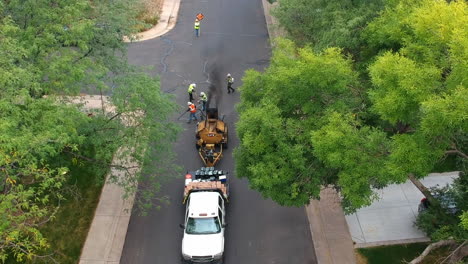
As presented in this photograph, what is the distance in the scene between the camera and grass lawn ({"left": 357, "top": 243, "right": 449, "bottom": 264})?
50.2 feet

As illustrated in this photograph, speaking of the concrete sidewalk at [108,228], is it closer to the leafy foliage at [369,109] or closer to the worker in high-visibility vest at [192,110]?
the worker in high-visibility vest at [192,110]

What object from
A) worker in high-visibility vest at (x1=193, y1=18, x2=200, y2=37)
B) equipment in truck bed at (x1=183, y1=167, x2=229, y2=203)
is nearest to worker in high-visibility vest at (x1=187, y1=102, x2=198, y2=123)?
equipment in truck bed at (x1=183, y1=167, x2=229, y2=203)

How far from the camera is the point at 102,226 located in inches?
651

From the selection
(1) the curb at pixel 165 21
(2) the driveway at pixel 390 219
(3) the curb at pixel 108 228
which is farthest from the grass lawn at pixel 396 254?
(1) the curb at pixel 165 21

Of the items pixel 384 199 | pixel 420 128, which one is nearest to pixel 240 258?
pixel 384 199

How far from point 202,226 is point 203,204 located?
0.88 metres

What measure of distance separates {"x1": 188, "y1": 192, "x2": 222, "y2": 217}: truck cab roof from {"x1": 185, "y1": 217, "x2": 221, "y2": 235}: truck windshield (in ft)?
0.66

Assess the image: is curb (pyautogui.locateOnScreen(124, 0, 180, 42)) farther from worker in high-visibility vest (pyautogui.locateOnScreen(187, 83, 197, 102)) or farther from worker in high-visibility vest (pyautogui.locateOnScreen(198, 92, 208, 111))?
worker in high-visibility vest (pyautogui.locateOnScreen(198, 92, 208, 111))

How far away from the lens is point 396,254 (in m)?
15.6

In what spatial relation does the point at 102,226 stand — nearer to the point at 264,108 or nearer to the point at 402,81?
the point at 264,108

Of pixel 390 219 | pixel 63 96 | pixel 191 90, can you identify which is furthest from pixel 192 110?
pixel 390 219

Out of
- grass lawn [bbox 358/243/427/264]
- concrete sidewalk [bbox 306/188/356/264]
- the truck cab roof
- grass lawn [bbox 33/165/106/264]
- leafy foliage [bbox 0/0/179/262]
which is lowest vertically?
grass lawn [bbox 33/165/106/264]

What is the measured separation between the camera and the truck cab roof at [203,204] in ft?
51.3

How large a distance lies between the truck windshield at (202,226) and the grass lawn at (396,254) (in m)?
5.61
